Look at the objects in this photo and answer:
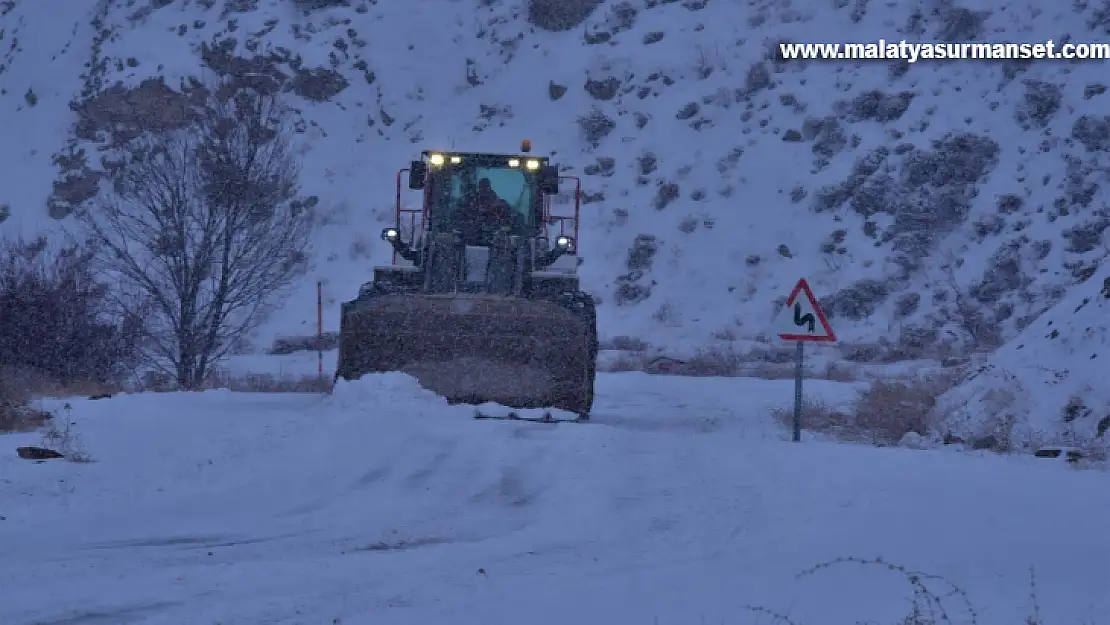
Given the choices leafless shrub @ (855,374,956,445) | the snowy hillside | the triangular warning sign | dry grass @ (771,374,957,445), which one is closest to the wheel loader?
the triangular warning sign

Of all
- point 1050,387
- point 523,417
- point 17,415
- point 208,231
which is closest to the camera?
point 17,415

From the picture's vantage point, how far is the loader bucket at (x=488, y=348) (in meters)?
12.3

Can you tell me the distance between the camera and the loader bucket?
12.3 meters

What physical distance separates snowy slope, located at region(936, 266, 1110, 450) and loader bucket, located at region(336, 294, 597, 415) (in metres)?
3.89

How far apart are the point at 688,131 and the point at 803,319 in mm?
24804

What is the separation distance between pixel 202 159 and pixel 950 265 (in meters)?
18.2

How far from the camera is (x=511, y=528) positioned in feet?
20.2

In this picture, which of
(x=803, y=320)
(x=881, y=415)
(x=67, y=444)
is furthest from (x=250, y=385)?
(x=803, y=320)

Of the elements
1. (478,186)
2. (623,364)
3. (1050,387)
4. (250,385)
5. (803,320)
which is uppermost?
(478,186)

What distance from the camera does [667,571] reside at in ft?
17.2

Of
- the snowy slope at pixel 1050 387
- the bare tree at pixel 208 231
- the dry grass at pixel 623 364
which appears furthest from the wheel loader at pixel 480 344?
the dry grass at pixel 623 364

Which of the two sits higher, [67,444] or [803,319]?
[803,319]

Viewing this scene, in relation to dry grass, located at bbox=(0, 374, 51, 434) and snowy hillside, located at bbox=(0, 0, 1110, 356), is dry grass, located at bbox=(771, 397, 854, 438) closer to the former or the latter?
dry grass, located at bbox=(0, 374, 51, 434)

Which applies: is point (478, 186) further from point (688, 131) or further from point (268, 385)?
point (688, 131)
